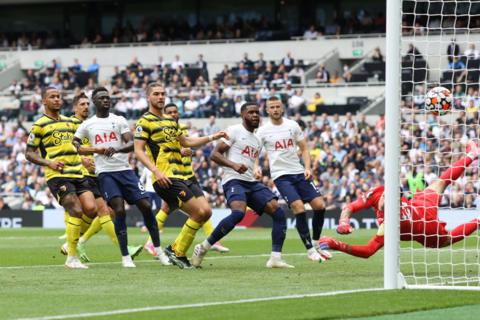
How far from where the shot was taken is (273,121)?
53.5 ft

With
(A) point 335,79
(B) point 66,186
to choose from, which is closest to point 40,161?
(B) point 66,186

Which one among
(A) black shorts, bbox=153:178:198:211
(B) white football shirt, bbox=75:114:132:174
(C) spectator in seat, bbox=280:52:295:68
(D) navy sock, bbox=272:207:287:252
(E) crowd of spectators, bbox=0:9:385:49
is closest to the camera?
(A) black shorts, bbox=153:178:198:211

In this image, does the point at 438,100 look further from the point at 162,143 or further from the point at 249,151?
the point at 162,143

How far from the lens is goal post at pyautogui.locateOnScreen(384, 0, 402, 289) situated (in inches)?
459

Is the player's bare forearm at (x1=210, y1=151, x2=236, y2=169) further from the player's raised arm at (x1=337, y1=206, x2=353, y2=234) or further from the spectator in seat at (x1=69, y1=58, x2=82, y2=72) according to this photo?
the spectator in seat at (x1=69, y1=58, x2=82, y2=72)

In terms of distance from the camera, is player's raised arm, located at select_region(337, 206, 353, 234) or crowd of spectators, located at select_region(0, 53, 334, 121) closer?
player's raised arm, located at select_region(337, 206, 353, 234)

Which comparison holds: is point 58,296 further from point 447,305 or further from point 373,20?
point 373,20

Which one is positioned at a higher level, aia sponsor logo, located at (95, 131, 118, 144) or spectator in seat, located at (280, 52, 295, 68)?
aia sponsor logo, located at (95, 131, 118, 144)

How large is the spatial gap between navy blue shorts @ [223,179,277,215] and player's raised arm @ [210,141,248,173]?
0.36m

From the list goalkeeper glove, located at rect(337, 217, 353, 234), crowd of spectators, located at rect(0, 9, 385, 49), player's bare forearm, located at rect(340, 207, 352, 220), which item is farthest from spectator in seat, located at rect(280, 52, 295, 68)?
goalkeeper glove, located at rect(337, 217, 353, 234)

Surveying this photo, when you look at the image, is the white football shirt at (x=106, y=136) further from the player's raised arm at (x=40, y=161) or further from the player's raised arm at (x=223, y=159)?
the player's raised arm at (x=223, y=159)

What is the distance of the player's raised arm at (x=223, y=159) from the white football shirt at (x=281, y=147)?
1073 millimetres

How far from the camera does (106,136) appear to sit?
15555 millimetres

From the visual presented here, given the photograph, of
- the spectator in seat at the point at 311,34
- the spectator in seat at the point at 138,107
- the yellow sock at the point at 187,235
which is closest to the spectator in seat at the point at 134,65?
the spectator in seat at the point at 138,107
